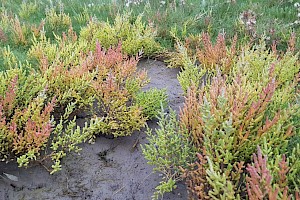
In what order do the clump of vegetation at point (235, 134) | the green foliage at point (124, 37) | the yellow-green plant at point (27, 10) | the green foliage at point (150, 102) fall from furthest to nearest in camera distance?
the yellow-green plant at point (27, 10) < the green foliage at point (124, 37) < the green foliage at point (150, 102) < the clump of vegetation at point (235, 134)

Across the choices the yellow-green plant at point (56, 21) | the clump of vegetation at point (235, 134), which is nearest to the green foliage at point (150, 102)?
the clump of vegetation at point (235, 134)

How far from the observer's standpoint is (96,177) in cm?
305

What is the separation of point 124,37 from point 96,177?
232 centimetres

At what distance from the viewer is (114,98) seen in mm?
3289

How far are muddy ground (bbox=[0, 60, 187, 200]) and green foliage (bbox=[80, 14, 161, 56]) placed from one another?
1607 millimetres

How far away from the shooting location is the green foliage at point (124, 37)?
4551mm

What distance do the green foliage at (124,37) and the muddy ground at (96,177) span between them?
161cm

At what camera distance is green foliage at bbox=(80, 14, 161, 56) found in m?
4.55

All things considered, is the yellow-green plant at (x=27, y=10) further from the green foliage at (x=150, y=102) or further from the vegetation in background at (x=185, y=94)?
the green foliage at (x=150, y=102)

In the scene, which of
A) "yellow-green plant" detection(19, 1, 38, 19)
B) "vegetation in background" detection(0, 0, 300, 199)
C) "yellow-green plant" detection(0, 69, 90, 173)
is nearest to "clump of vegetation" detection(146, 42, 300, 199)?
"vegetation in background" detection(0, 0, 300, 199)

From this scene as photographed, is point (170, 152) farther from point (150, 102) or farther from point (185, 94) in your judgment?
point (185, 94)

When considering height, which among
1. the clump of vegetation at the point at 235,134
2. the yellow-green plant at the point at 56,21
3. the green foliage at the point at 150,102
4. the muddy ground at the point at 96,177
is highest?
the clump of vegetation at the point at 235,134

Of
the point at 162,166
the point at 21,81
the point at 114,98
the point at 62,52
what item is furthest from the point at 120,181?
the point at 62,52

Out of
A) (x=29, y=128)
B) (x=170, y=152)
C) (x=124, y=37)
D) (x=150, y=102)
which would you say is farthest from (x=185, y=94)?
(x=124, y=37)
